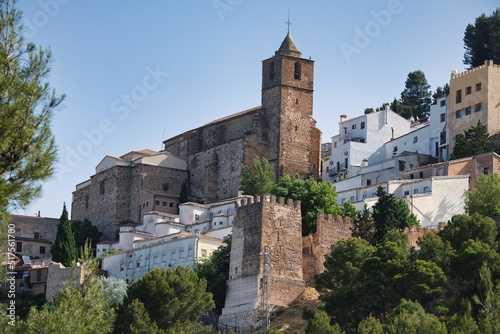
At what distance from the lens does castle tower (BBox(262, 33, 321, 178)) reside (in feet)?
279

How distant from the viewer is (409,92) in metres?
109

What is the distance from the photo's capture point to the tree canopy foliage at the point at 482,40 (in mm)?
95062

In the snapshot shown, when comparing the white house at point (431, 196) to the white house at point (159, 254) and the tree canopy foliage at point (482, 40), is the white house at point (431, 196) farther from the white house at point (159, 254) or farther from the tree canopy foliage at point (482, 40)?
the tree canopy foliage at point (482, 40)

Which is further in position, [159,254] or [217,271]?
[159,254]

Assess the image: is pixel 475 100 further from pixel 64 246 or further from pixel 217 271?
pixel 64 246

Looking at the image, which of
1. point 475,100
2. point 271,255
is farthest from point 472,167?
point 271,255

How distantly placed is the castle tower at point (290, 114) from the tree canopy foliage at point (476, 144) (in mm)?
12277

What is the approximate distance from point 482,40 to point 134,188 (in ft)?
99.8

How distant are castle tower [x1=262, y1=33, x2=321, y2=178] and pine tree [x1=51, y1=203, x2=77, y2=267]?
1489 cm

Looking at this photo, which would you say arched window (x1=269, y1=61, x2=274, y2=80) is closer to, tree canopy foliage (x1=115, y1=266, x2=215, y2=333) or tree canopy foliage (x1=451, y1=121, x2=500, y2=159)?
tree canopy foliage (x1=451, y1=121, x2=500, y2=159)

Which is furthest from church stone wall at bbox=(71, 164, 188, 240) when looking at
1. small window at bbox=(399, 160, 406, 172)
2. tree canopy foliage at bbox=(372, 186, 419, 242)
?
tree canopy foliage at bbox=(372, 186, 419, 242)

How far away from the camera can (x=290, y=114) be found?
8619cm

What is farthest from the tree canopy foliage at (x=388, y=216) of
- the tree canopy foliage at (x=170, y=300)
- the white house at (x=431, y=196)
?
the tree canopy foliage at (x=170, y=300)

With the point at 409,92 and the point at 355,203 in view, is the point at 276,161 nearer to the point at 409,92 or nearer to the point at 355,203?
the point at 355,203
